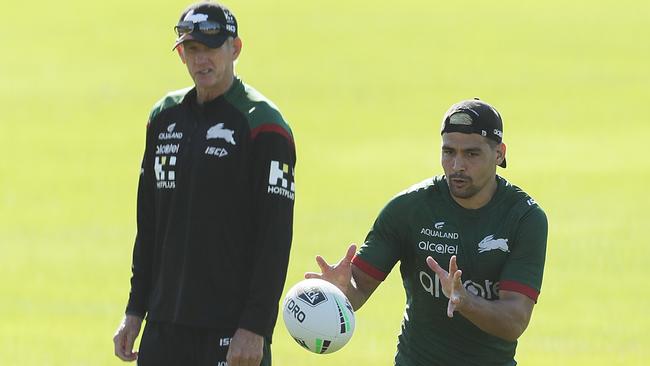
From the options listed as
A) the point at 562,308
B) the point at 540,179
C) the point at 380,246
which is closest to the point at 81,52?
the point at 540,179

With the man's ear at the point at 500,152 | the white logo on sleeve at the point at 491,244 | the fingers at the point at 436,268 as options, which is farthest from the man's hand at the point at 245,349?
the man's ear at the point at 500,152

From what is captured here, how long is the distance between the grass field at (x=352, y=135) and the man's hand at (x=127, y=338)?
673 cm

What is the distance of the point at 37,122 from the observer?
31.4 metres

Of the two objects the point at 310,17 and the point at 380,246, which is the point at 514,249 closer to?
the point at 380,246

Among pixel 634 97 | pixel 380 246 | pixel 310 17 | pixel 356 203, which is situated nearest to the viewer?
pixel 380 246

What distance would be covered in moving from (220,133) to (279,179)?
1.38ft

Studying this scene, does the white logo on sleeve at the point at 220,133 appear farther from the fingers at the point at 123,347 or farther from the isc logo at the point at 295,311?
the fingers at the point at 123,347

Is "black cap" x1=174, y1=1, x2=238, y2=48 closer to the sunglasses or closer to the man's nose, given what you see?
the sunglasses

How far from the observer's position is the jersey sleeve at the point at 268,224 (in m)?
7.40

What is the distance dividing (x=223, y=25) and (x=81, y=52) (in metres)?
31.7

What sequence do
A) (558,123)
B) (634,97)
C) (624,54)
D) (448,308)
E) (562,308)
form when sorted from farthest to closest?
(624,54) → (634,97) → (558,123) → (562,308) → (448,308)

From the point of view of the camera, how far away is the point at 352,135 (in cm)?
2992

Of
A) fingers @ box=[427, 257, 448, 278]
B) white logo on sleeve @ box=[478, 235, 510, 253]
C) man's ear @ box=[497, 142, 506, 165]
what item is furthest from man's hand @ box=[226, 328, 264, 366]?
man's ear @ box=[497, 142, 506, 165]

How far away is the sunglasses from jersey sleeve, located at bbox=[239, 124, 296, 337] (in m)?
0.59
